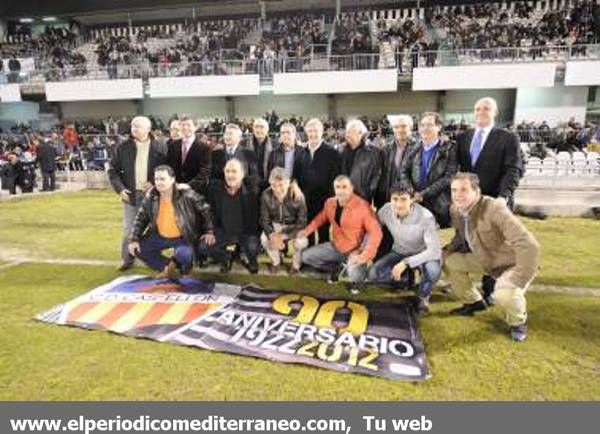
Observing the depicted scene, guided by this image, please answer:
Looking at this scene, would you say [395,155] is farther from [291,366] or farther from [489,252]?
[291,366]

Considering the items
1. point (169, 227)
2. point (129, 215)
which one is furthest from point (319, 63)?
point (169, 227)

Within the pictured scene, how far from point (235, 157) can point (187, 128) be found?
62 centimetres

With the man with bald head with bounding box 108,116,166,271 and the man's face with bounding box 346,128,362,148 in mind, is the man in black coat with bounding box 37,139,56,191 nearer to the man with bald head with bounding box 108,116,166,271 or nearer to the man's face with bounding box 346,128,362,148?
the man with bald head with bounding box 108,116,166,271

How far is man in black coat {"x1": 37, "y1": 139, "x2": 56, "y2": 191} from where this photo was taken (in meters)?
12.8

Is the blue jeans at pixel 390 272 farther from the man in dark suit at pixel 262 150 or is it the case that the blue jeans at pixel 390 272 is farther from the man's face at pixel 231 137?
the man's face at pixel 231 137

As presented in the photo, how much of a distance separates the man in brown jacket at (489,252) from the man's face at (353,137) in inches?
47.7

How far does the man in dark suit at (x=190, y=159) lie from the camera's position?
17.4 ft

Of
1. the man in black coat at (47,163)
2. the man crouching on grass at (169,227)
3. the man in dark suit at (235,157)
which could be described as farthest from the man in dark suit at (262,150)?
the man in black coat at (47,163)

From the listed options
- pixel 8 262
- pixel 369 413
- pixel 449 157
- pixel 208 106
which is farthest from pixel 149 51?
pixel 369 413

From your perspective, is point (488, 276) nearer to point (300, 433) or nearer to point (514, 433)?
point (514, 433)

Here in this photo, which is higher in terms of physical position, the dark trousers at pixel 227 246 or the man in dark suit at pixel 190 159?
the man in dark suit at pixel 190 159

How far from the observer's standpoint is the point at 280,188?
4934 mm

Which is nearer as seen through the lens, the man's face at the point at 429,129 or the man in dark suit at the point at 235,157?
the man's face at the point at 429,129

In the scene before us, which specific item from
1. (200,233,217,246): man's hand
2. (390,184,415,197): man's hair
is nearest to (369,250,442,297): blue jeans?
(390,184,415,197): man's hair
